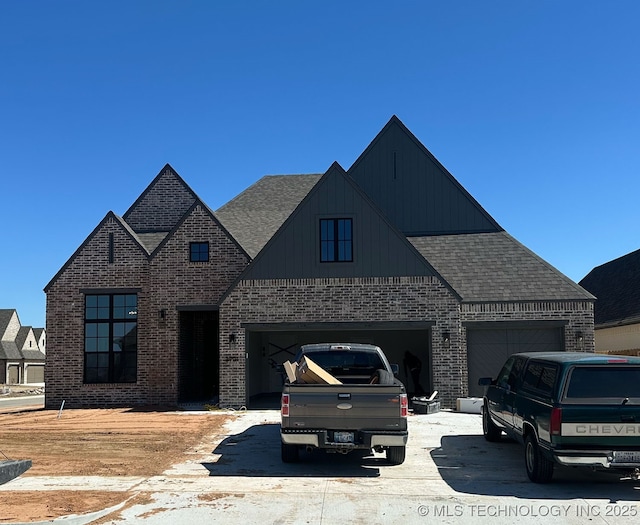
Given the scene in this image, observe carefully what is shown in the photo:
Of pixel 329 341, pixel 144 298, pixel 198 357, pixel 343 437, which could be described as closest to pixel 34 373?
pixel 198 357

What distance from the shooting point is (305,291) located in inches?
735

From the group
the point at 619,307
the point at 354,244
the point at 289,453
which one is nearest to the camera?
the point at 289,453

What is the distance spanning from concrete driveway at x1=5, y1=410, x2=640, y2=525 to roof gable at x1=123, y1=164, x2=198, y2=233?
12995 millimetres

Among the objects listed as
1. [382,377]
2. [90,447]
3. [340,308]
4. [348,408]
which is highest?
[340,308]

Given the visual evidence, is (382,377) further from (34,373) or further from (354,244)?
(34,373)

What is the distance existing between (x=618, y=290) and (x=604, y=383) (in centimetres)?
2722

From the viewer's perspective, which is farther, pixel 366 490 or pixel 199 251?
pixel 199 251

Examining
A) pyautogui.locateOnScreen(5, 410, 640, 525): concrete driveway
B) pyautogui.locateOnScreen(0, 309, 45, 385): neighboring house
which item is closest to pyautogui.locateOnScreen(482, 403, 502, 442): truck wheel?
pyautogui.locateOnScreen(5, 410, 640, 525): concrete driveway

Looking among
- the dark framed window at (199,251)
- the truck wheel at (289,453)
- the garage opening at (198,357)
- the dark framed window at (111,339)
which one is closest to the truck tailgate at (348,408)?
the truck wheel at (289,453)

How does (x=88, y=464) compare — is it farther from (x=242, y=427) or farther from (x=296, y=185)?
(x=296, y=185)

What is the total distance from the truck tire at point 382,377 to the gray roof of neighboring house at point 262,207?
10936 mm

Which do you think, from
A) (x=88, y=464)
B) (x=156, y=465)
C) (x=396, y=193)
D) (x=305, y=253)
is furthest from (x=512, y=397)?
(x=396, y=193)

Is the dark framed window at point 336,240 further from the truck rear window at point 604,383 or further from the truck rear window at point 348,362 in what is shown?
the truck rear window at point 604,383

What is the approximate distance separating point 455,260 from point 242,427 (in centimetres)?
933
